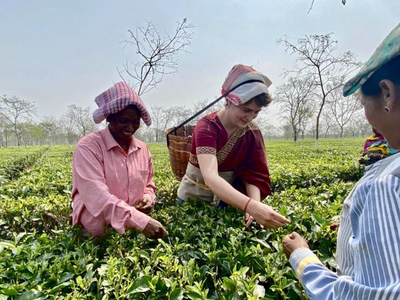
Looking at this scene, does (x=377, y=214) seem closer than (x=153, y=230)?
Yes

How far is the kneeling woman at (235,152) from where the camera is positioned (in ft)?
4.80

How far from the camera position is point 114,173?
1.63 m

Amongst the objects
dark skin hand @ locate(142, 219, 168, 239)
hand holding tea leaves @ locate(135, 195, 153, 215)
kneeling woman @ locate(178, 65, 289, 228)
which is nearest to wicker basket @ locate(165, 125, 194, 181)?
kneeling woman @ locate(178, 65, 289, 228)

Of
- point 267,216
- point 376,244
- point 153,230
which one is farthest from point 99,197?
point 376,244

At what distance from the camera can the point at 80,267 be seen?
3.72 feet

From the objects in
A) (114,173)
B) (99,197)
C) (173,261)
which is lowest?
(173,261)

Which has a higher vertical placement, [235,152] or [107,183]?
[235,152]

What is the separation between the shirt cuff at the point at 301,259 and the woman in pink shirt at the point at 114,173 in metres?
0.79

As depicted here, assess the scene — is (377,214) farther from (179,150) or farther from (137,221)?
(179,150)

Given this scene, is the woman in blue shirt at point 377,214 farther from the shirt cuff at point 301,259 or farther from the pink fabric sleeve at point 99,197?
the pink fabric sleeve at point 99,197

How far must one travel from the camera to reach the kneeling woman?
1.46 meters

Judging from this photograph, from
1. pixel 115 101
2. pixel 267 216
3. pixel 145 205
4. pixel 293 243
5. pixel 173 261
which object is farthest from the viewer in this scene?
pixel 145 205

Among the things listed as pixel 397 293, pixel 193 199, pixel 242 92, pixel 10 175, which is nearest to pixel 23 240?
pixel 193 199

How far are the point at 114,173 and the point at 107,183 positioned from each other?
0.08 metres
